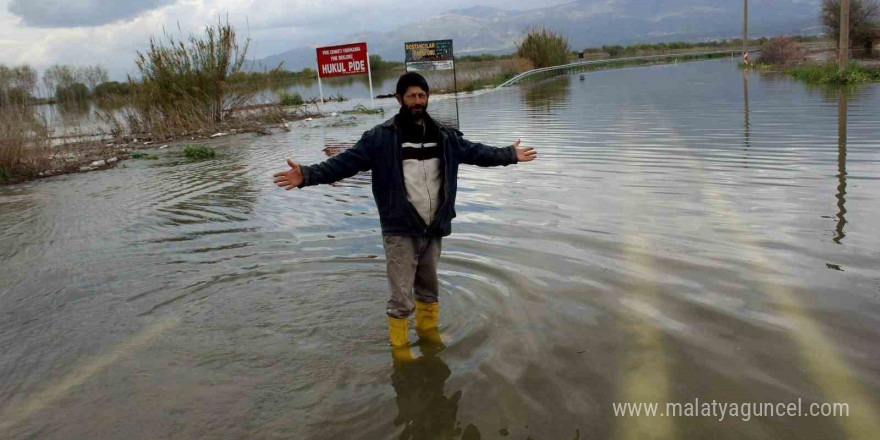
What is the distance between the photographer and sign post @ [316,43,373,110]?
92.4ft

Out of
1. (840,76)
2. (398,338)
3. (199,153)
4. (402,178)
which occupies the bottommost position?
(398,338)

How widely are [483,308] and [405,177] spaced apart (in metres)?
1.31

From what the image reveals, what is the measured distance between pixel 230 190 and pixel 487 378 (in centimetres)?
750

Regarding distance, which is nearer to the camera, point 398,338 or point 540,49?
A: point 398,338

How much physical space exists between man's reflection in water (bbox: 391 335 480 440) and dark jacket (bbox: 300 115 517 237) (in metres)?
0.81

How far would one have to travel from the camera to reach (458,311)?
15.4ft

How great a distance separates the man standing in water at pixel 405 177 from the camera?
3949mm

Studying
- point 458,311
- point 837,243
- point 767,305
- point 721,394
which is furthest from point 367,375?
point 837,243

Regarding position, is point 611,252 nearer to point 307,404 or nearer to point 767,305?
point 767,305

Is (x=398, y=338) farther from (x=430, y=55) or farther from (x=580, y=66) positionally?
(x=580, y=66)

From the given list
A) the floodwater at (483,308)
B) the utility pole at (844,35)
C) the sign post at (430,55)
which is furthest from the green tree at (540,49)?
the floodwater at (483,308)

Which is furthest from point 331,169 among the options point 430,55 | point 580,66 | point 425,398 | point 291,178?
point 580,66

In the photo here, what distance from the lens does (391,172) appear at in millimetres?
3971

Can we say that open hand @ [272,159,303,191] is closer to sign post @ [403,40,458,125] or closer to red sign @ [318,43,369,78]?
red sign @ [318,43,369,78]
